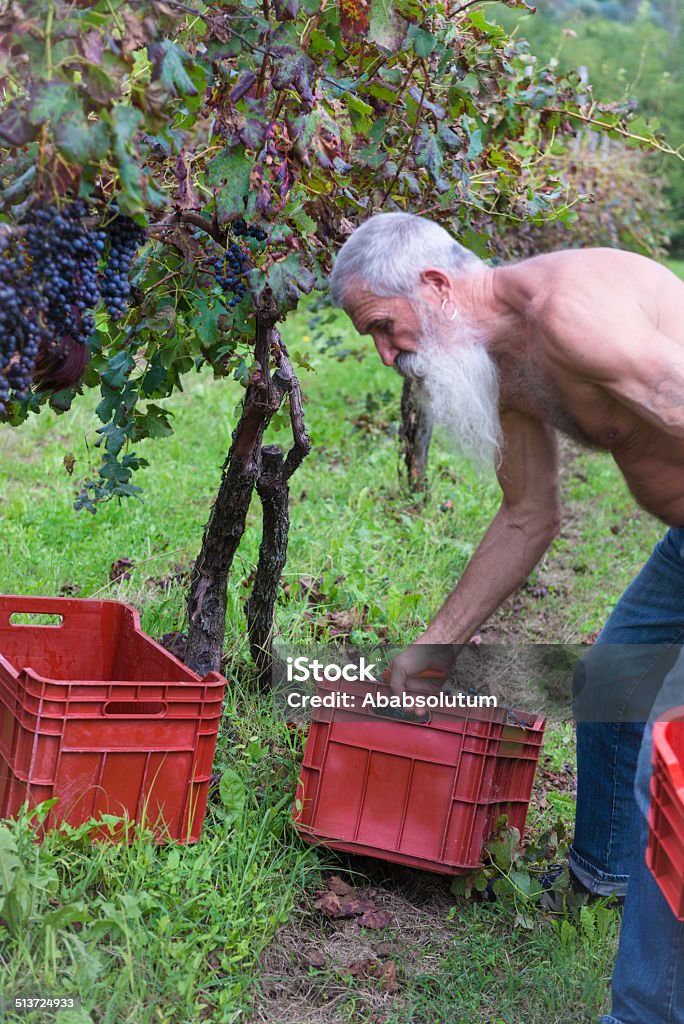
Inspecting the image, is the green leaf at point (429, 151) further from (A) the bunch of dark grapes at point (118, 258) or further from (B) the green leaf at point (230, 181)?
(A) the bunch of dark grapes at point (118, 258)

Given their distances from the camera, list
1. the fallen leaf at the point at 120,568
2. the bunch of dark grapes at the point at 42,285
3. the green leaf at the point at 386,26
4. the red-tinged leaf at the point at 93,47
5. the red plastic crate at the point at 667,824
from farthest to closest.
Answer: the fallen leaf at the point at 120,568 < the green leaf at the point at 386,26 < the bunch of dark grapes at the point at 42,285 < the red-tinged leaf at the point at 93,47 < the red plastic crate at the point at 667,824

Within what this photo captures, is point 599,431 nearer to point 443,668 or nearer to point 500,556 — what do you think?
point 500,556

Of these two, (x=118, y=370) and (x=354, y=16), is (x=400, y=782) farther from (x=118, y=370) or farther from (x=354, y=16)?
(x=354, y=16)

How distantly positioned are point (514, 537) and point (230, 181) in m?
1.14

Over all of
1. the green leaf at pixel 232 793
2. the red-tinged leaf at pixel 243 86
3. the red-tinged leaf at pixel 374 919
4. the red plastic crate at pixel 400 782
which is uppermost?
the red-tinged leaf at pixel 243 86

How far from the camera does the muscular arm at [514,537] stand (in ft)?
9.23

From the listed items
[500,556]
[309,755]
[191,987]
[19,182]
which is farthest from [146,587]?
[19,182]

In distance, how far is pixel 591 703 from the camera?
2953 millimetres

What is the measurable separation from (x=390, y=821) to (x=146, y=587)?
1.59 meters

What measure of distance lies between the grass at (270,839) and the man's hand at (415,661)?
1.57 feet

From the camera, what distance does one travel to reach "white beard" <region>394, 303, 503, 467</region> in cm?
253

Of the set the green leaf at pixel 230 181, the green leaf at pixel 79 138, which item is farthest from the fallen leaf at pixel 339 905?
the green leaf at pixel 79 138

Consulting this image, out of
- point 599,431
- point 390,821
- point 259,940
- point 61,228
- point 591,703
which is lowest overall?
point 259,940

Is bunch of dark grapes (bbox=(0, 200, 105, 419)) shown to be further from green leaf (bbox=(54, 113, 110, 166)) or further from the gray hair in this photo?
the gray hair
